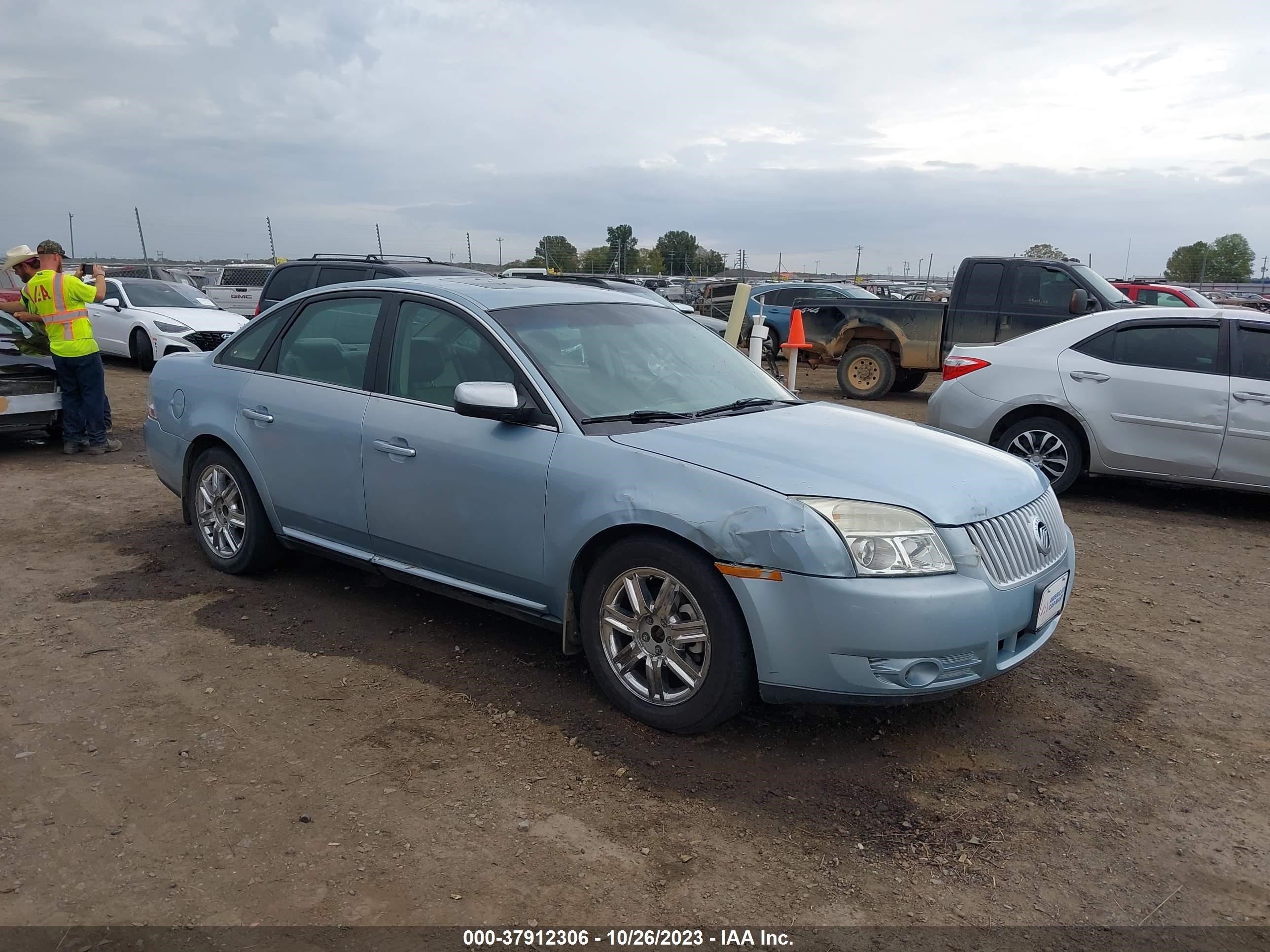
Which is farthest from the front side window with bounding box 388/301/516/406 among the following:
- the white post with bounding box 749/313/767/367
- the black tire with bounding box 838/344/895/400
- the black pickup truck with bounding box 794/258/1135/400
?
the black tire with bounding box 838/344/895/400

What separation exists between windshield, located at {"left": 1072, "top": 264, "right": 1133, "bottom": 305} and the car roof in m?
8.47

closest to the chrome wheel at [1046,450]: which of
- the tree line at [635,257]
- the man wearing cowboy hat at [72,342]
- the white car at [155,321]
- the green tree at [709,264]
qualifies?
the man wearing cowboy hat at [72,342]

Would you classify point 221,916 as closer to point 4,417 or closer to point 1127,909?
point 1127,909

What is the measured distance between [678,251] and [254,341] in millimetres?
70540

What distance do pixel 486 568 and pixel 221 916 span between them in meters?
1.78

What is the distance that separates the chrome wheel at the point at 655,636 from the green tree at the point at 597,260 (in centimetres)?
4739

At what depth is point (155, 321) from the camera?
15.3 m

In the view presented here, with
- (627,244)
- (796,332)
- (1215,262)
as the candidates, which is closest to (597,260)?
(627,244)

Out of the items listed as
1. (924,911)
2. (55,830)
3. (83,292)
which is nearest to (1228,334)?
(924,911)

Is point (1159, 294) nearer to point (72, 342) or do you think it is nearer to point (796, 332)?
point (796, 332)

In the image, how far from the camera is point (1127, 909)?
283 centimetres

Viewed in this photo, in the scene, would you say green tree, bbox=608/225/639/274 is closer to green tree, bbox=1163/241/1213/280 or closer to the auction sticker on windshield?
green tree, bbox=1163/241/1213/280

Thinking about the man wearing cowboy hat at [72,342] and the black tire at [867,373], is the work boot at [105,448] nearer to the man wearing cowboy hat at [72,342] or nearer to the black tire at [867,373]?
the man wearing cowboy hat at [72,342]

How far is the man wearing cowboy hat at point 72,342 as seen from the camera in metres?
8.72
